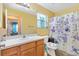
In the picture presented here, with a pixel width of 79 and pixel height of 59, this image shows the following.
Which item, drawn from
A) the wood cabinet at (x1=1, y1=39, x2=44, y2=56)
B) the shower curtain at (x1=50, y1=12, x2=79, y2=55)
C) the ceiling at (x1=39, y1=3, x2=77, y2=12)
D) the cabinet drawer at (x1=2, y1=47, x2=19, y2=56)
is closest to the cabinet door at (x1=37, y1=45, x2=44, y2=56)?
Answer: the wood cabinet at (x1=1, y1=39, x2=44, y2=56)

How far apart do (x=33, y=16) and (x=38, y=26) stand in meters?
0.20

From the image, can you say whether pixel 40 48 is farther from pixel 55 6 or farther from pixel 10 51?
pixel 55 6

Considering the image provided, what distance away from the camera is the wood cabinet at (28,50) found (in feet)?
5.38

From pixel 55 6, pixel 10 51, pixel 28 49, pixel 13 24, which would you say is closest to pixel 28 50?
pixel 28 49

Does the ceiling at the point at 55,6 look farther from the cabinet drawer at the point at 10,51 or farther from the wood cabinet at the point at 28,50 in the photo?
the cabinet drawer at the point at 10,51

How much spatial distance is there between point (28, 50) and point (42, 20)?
0.57 m

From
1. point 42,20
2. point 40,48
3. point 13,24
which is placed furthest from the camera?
point 40,48

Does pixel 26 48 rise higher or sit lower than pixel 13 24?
lower

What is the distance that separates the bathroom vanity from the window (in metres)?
0.23

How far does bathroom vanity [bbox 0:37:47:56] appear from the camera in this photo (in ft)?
5.25

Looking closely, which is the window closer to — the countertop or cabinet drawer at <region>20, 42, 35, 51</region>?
the countertop

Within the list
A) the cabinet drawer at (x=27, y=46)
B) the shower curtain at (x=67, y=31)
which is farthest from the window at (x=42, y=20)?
the cabinet drawer at (x=27, y=46)

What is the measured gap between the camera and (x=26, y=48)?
1910 mm

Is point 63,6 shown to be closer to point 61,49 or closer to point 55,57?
point 61,49
